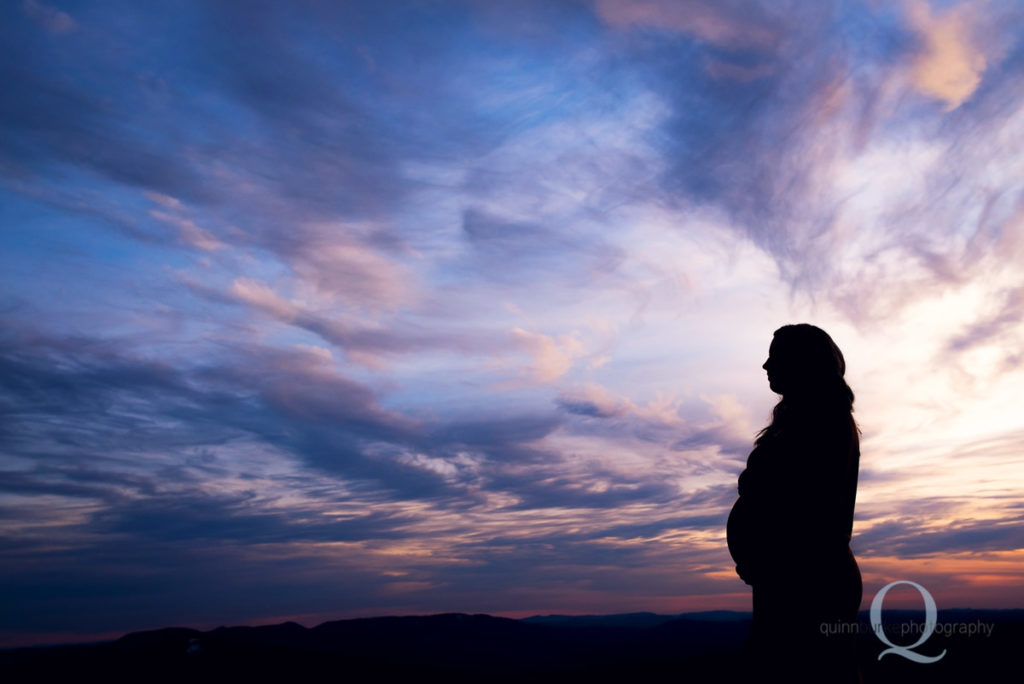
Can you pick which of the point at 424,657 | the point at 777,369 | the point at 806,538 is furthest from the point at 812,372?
the point at 424,657

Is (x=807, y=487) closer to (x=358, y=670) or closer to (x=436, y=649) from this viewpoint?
(x=358, y=670)

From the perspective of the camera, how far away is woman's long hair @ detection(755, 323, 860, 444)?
4344 millimetres

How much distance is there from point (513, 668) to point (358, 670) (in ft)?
226

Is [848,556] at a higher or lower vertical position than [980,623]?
higher

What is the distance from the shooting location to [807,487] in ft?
13.5

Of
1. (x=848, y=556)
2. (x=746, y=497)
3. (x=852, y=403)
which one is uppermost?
(x=852, y=403)

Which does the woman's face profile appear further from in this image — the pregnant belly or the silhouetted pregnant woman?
the pregnant belly

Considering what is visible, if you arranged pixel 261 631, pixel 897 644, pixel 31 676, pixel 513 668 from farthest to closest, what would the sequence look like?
pixel 513 668 → pixel 261 631 → pixel 31 676 → pixel 897 644

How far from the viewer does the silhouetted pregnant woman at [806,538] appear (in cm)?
403

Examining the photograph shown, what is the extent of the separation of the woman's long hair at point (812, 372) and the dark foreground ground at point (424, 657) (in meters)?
1.49

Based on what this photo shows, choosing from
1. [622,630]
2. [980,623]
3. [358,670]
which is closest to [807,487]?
[980,623]

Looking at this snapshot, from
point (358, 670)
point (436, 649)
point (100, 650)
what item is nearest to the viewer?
point (100, 650)

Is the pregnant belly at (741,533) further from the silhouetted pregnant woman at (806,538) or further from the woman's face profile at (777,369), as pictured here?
the woman's face profile at (777,369)

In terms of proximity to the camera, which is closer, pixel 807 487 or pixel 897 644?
pixel 807 487
